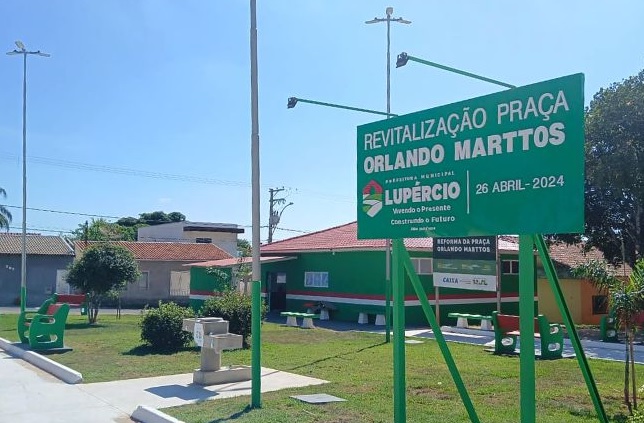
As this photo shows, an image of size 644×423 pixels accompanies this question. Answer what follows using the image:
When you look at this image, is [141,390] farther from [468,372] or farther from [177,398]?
[468,372]

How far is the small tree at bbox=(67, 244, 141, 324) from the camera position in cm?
2562

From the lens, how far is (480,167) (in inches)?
266

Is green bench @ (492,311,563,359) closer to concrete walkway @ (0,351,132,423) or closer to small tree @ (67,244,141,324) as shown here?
concrete walkway @ (0,351,132,423)

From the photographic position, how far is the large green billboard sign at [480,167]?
602 cm

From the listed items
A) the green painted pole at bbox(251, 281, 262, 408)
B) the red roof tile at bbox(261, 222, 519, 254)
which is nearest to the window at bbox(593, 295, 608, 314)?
the red roof tile at bbox(261, 222, 519, 254)

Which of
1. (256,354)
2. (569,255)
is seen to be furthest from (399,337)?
(569,255)

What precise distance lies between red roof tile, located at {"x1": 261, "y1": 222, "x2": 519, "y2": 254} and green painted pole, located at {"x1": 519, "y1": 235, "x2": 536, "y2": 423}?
18.2 meters

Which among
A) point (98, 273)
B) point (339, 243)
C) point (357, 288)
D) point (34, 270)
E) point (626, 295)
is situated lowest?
point (34, 270)

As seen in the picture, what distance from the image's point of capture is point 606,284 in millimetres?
9727

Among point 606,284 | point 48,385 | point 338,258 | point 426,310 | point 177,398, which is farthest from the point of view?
point 338,258

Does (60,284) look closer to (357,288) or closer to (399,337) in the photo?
(357,288)

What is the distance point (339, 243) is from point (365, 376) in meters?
17.1

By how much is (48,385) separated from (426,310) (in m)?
7.65

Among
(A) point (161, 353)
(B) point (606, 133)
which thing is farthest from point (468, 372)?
(B) point (606, 133)
